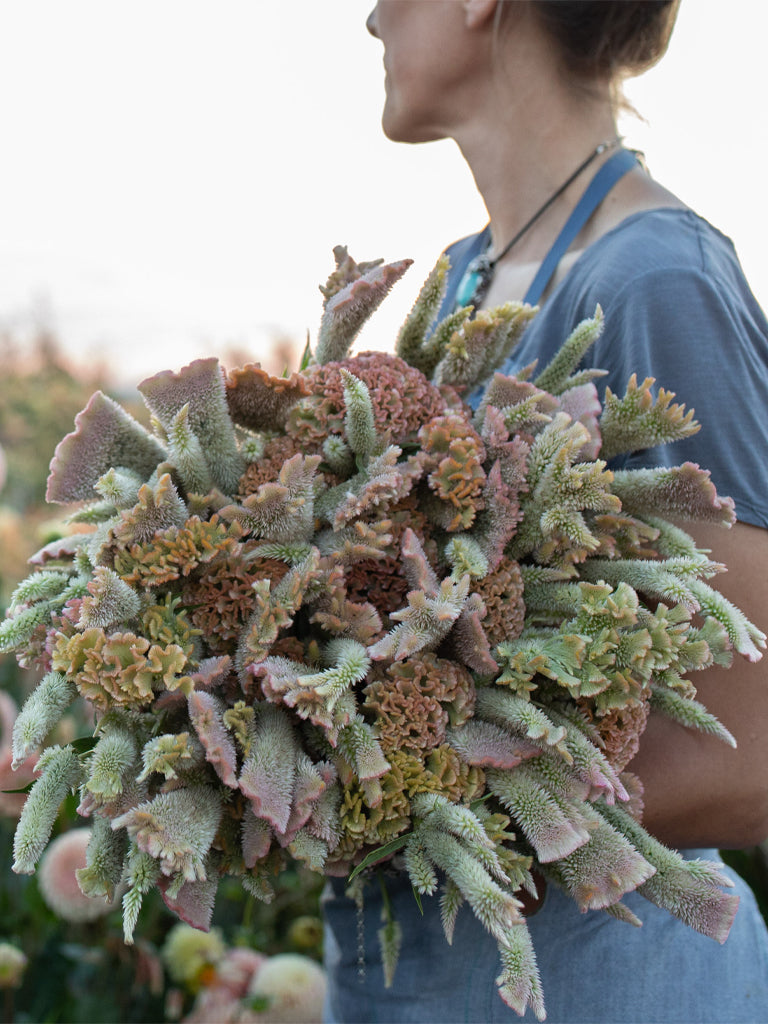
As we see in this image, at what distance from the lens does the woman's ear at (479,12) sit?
120 centimetres

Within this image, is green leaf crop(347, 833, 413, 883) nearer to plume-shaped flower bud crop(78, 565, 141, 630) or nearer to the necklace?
plume-shaped flower bud crop(78, 565, 141, 630)

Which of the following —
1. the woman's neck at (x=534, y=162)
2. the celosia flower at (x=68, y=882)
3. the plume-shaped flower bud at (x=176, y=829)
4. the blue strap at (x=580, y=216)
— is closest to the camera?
the plume-shaped flower bud at (x=176, y=829)

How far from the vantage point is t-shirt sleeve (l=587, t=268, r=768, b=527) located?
876mm

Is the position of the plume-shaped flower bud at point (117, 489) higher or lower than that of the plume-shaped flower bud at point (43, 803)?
higher

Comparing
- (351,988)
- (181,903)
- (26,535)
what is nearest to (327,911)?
(351,988)

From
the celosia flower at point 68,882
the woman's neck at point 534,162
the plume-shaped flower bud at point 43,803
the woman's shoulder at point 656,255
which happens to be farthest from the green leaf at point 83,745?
the woman's neck at point 534,162

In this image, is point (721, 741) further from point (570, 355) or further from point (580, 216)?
point (580, 216)

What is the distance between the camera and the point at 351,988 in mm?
1036

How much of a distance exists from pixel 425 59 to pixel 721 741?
3.46ft

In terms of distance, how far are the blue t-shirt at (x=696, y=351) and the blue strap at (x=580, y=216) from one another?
198mm

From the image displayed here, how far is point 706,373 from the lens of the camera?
0.88 metres

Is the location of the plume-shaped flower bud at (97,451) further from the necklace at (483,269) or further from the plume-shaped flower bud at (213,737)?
the necklace at (483,269)

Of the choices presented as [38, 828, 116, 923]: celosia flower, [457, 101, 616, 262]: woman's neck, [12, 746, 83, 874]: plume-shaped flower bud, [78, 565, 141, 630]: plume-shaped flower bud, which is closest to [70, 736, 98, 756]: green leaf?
[12, 746, 83, 874]: plume-shaped flower bud

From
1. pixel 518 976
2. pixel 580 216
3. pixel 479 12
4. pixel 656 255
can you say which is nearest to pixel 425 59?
pixel 479 12
